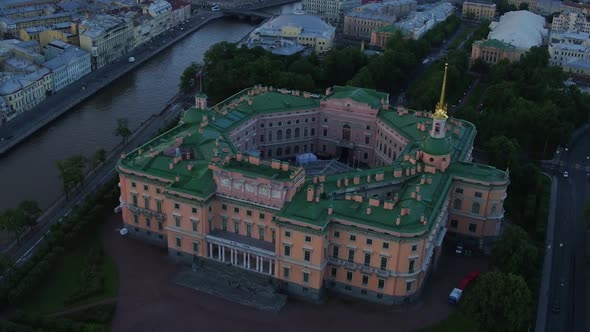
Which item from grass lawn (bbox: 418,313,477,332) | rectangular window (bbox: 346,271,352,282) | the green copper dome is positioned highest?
the green copper dome

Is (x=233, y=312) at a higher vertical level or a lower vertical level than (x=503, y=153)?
lower

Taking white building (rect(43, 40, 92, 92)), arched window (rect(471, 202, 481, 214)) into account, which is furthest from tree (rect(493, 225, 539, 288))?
white building (rect(43, 40, 92, 92))

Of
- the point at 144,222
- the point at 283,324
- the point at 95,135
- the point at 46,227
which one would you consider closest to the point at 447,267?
the point at 283,324

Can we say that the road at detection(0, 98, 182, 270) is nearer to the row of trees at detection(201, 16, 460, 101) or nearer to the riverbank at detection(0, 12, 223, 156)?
the row of trees at detection(201, 16, 460, 101)

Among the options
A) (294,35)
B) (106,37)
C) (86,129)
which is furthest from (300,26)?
(86,129)

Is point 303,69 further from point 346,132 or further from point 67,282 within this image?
point 67,282

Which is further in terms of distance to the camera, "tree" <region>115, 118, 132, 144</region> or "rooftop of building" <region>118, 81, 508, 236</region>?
"tree" <region>115, 118, 132, 144</region>
